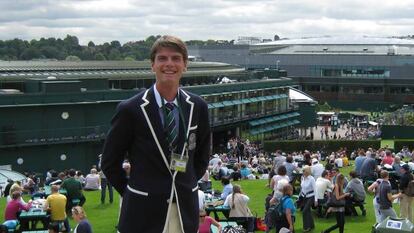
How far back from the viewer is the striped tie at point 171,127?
14.1 ft

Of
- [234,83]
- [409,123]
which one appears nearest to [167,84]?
[234,83]

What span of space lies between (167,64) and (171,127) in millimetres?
384

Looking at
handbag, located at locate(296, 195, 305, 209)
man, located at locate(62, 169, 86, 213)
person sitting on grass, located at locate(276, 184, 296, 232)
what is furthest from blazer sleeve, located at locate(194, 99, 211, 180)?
man, located at locate(62, 169, 86, 213)

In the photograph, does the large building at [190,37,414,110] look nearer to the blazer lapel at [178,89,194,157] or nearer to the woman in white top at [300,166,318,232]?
the woman in white top at [300,166,318,232]

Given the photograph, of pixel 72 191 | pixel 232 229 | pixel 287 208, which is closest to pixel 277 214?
pixel 287 208

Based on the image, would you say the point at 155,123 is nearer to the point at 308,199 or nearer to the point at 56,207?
the point at 56,207

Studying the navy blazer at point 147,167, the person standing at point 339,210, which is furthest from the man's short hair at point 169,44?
the person standing at point 339,210

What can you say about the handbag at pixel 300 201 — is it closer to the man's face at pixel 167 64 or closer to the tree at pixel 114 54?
the man's face at pixel 167 64

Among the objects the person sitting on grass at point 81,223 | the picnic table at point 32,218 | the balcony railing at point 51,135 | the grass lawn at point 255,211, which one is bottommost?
the balcony railing at point 51,135

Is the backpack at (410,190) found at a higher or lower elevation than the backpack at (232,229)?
higher

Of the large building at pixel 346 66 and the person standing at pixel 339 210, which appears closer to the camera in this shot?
the person standing at pixel 339 210

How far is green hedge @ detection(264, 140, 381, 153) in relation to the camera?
161 ft

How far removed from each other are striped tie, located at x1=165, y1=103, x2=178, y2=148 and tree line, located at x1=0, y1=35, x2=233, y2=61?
124734 millimetres

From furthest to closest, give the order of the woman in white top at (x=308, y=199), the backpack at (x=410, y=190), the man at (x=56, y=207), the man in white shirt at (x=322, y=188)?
the man in white shirt at (x=322, y=188)
the woman in white top at (x=308, y=199)
the backpack at (x=410, y=190)
the man at (x=56, y=207)
